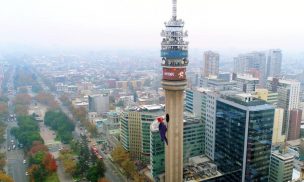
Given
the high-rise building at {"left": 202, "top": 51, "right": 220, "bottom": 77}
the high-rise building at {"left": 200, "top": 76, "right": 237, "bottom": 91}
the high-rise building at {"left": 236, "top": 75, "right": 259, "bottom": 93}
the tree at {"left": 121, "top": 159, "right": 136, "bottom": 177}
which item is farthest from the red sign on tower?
the high-rise building at {"left": 202, "top": 51, "right": 220, "bottom": 77}

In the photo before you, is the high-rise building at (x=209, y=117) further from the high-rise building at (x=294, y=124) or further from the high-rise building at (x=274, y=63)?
the high-rise building at (x=274, y=63)

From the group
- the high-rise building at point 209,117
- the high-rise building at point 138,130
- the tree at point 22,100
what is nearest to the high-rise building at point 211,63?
the high-rise building at point 209,117

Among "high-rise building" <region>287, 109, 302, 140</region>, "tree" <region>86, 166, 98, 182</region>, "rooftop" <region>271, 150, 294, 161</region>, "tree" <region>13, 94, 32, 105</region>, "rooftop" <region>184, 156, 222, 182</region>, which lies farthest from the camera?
"tree" <region>13, 94, 32, 105</region>

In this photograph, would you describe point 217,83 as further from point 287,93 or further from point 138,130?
point 138,130

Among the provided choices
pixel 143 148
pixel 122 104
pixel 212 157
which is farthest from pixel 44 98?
pixel 212 157

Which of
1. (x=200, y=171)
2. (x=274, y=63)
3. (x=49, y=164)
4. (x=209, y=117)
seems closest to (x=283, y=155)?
(x=209, y=117)

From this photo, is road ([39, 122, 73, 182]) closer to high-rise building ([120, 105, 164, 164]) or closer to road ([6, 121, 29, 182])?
road ([6, 121, 29, 182])

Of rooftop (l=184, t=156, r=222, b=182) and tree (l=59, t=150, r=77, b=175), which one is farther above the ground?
rooftop (l=184, t=156, r=222, b=182)

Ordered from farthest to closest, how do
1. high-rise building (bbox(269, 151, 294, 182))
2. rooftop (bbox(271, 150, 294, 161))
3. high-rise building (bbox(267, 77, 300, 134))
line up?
high-rise building (bbox(267, 77, 300, 134)) < rooftop (bbox(271, 150, 294, 161)) < high-rise building (bbox(269, 151, 294, 182))
